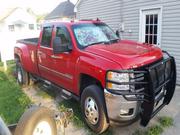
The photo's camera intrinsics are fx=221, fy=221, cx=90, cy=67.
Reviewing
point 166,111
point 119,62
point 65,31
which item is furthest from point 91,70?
point 166,111

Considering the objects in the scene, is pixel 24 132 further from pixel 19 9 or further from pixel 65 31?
pixel 19 9

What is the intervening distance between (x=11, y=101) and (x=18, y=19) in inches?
1031

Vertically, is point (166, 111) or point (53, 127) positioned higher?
point (53, 127)

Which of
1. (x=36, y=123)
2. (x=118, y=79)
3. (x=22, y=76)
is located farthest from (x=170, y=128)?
(x=22, y=76)

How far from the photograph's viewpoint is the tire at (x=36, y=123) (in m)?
3.03

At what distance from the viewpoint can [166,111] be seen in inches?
204

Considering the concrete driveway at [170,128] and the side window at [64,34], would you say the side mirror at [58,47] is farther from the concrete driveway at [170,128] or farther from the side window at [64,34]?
the concrete driveway at [170,128]

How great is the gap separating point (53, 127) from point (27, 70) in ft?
13.5

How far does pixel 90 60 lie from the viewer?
13.5 ft

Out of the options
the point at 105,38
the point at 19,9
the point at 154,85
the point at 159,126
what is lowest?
the point at 159,126

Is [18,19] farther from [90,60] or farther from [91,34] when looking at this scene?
[90,60]

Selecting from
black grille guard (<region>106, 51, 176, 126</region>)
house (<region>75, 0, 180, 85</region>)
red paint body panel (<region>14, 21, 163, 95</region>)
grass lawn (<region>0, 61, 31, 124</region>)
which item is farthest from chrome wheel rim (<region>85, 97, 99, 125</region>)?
house (<region>75, 0, 180, 85</region>)

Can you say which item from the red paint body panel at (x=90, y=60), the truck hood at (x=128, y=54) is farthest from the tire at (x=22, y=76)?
the truck hood at (x=128, y=54)

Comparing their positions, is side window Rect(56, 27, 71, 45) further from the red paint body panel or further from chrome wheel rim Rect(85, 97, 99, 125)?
chrome wheel rim Rect(85, 97, 99, 125)
